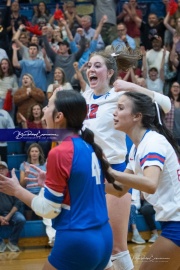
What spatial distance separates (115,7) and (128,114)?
10159 millimetres

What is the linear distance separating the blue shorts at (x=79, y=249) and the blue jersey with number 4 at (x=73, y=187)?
36 millimetres

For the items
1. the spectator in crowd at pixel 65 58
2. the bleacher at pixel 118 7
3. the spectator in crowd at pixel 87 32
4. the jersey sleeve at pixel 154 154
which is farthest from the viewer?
the bleacher at pixel 118 7

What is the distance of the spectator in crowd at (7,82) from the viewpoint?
10.9m

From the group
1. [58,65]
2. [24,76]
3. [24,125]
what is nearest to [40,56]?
[58,65]

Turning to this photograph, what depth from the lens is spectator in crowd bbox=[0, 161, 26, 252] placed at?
861 cm

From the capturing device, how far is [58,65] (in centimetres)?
1182

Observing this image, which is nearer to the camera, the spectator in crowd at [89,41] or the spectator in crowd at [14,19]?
the spectator in crowd at [89,41]

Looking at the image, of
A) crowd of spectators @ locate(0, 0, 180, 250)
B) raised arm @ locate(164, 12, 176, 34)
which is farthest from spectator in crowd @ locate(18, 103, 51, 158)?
raised arm @ locate(164, 12, 176, 34)

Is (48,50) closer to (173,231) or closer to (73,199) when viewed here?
(173,231)

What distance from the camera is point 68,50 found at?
1236 cm

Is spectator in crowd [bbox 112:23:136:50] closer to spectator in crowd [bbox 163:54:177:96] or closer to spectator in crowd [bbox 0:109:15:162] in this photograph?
spectator in crowd [bbox 163:54:177:96]

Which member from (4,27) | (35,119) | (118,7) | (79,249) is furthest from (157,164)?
(118,7)

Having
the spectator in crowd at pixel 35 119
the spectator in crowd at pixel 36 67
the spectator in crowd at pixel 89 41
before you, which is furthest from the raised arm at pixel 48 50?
the spectator in crowd at pixel 35 119

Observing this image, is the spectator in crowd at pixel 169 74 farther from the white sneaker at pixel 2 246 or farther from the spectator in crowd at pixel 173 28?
the white sneaker at pixel 2 246
